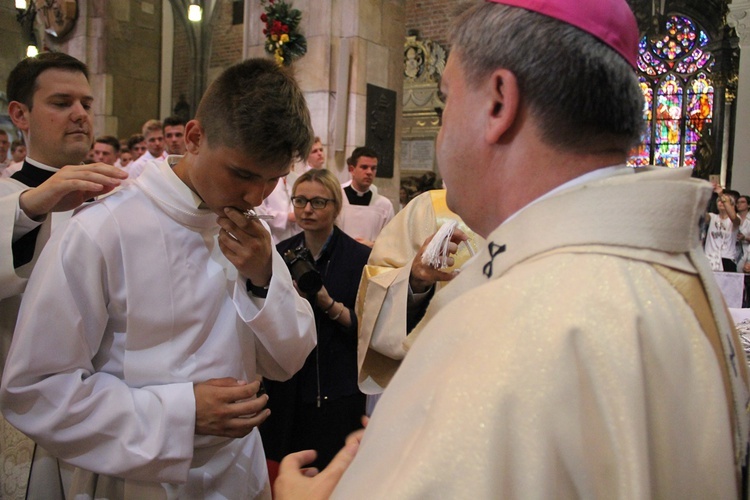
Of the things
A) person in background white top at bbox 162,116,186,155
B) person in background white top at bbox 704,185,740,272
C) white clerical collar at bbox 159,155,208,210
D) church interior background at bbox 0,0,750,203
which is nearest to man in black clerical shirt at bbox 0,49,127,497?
white clerical collar at bbox 159,155,208,210

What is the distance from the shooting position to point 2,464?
1920 mm

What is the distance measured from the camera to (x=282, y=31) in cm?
690

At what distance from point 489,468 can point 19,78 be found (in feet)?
7.40

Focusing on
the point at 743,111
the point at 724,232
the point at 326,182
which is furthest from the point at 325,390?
the point at 743,111

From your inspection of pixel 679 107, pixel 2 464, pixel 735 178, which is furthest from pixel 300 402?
pixel 679 107

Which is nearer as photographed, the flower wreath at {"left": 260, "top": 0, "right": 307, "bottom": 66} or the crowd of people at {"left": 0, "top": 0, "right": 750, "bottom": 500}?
the crowd of people at {"left": 0, "top": 0, "right": 750, "bottom": 500}

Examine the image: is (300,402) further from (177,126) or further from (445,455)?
(177,126)

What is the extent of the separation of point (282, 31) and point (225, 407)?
Result: 238 inches

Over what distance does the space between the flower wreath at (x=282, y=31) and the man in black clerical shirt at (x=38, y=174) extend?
4.75 metres

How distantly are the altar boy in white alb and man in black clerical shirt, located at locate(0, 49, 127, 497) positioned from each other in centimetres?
26

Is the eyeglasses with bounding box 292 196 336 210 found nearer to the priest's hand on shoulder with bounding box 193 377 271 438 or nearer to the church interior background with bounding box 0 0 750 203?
the church interior background with bounding box 0 0 750 203

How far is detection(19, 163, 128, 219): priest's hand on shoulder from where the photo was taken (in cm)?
175

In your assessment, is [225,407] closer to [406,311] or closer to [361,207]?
[406,311]

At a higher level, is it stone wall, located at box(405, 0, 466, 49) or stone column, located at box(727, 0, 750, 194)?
stone wall, located at box(405, 0, 466, 49)
